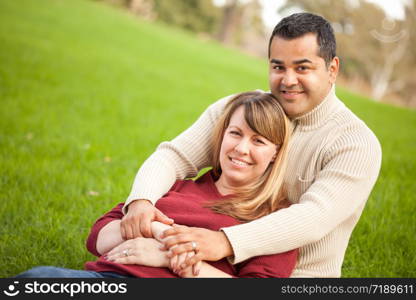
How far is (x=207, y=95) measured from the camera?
425 inches

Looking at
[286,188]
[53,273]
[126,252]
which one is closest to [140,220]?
[126,252]

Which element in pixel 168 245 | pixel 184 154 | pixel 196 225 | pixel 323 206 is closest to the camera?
pixel 168 245

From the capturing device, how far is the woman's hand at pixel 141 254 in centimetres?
208

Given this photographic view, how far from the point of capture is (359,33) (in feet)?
106

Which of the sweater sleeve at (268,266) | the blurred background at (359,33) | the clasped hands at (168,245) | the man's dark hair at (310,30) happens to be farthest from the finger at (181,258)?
the blurred background at (359,33)

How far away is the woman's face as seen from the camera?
7.89 feet

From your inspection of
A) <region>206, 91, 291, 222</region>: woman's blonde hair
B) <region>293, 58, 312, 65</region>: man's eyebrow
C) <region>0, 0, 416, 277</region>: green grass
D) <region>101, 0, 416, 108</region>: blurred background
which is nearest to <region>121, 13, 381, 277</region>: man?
<region>293, 58, 312, 65</region>: man's eyebrow

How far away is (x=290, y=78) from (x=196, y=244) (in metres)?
1.08

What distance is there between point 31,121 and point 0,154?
A: 4.77 ft

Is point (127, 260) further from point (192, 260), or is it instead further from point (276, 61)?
point (276, 61)

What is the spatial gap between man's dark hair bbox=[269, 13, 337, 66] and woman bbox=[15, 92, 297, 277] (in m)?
0.37

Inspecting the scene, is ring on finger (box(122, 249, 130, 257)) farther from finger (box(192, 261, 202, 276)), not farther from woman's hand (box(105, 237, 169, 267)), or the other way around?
finger (box(192, 261, 202, 276))

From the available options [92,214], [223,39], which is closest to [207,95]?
[92,214]

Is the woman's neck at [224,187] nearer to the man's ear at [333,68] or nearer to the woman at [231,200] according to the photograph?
the woman at [231,200]
